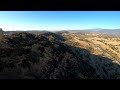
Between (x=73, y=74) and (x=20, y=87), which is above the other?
(x=20, y=87)

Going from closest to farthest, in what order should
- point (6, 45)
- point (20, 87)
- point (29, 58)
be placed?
point (20, 87) → point (29, 58) → point (6, 45)

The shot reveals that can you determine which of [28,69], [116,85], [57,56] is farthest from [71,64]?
[116,85]

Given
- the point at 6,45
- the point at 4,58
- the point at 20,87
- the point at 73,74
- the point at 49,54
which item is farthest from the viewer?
the point at 49,54

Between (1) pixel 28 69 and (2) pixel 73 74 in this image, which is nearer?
(1) pixel 28 69

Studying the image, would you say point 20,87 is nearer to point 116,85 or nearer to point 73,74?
point 116,85
